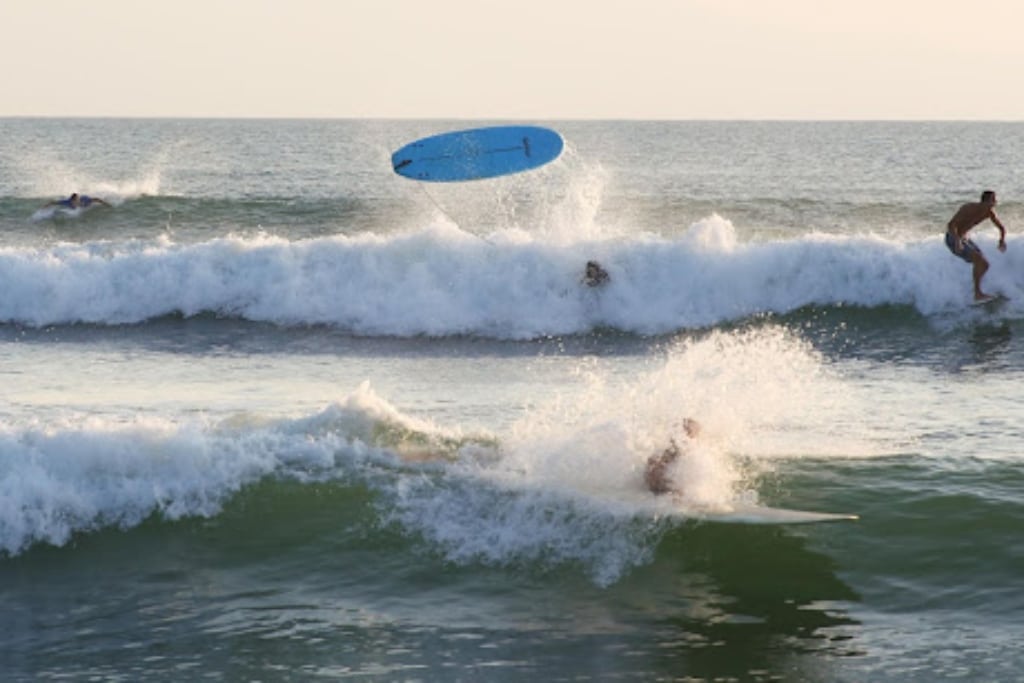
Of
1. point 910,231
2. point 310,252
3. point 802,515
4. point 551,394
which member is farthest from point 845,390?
point 910,231

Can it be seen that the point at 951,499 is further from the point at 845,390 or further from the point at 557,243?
the point at 557,243

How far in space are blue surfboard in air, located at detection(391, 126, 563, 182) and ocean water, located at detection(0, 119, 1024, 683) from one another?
2.23 meters

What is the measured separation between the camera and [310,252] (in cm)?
2425

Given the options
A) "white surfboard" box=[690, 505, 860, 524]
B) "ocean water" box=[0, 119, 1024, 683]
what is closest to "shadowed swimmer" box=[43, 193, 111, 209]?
"ocean water" box=[0, 119, 1024, 683]

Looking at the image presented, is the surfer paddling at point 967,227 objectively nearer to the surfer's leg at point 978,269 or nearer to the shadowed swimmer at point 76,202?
the surfer's leg at point 978,269

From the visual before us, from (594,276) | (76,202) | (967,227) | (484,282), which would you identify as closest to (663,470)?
(967,227)

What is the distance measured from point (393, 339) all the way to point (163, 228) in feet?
41.6

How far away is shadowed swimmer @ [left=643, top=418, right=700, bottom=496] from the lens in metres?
10.6

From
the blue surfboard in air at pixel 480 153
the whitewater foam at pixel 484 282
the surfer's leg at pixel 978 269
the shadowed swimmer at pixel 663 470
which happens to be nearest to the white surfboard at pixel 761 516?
the shadowed swimmer at pixel 663 470

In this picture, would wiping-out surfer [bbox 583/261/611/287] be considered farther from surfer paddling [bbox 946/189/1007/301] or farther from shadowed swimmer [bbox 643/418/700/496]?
shadowed swimmer [bbox 643/418/700/496]

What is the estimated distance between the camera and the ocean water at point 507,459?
9.10 m

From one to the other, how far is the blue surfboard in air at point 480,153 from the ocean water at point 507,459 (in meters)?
2.23

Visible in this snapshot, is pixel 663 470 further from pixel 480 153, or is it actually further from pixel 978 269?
pixel 480 153

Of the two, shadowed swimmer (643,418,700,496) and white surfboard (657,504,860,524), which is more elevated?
shadowed swimmer (643,418,700,496)
